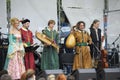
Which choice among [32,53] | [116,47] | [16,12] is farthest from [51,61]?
[116,47]

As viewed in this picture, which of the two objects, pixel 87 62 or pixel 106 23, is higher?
pixel 106 23

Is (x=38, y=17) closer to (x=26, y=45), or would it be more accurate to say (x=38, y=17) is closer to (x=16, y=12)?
(x=16, y=12)

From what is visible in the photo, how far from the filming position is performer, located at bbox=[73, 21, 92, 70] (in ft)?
33.4

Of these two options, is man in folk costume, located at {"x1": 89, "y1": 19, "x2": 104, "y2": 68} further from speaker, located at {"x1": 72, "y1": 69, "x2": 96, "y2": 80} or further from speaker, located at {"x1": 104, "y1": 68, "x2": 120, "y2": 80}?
speaker, located at {"x1": 72, "y1": 69, "x2": 96, "y2": 80}

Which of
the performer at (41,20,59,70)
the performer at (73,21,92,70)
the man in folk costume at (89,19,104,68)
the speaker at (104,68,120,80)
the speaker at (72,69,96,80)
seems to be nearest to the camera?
the speaker at (72,69,96,80)

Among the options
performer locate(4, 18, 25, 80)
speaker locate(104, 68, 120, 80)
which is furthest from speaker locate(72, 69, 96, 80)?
performer locate(4, 18, 25, 80)

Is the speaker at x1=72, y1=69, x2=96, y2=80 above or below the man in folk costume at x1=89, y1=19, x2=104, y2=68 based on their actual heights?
below

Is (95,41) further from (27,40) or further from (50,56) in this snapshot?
(27,40)

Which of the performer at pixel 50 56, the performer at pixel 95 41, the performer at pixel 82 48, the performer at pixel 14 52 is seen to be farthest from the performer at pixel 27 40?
the performer at pixel 95 41

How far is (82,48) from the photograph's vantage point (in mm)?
10234

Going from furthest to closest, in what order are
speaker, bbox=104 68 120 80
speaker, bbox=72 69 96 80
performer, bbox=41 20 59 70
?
1. performer, bbox=41 20 59 70
2. speaker, bbox=104 68 120 80
3. speaker, bbox=72 69 96 80

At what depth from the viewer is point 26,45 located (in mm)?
9625

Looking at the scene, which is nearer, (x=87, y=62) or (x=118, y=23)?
(x=87, y=62)

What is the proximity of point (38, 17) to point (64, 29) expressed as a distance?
77 cm
